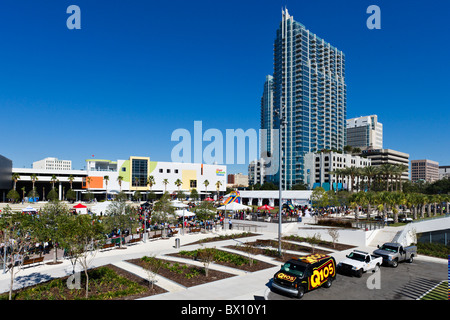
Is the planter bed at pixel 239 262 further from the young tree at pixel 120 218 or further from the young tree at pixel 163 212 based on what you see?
the young tree at pixel 163 212

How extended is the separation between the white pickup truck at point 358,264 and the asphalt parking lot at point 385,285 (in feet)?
1.15

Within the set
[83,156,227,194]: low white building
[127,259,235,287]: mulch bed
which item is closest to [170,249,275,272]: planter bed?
[127,259,235,287]: mulch bed

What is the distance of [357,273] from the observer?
58.1 feet

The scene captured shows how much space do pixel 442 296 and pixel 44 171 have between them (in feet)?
334

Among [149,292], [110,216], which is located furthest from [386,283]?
[110,216]

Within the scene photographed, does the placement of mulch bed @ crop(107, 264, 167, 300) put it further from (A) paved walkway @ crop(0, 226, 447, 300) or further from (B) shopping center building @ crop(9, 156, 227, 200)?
(B) shopping center building @ crop(9, 156, 227, 200)

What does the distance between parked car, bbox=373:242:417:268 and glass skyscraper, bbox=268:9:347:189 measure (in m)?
118

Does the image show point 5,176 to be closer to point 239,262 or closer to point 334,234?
point 239,262

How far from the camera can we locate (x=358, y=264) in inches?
709

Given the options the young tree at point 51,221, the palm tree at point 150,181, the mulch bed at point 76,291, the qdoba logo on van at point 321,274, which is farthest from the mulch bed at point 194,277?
the palm tree at point 150,181

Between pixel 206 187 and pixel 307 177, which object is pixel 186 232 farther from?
pixel 307 177

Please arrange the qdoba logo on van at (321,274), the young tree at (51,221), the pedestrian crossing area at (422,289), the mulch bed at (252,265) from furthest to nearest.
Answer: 1. the mulch bed at (252,265)
2. the young tree at (51,221)
3. the qdoba logo on van at (321,274)
4. the pedestrian crossing area at (422,289)

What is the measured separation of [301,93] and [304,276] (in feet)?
450

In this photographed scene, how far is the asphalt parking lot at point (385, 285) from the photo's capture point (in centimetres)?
1443
